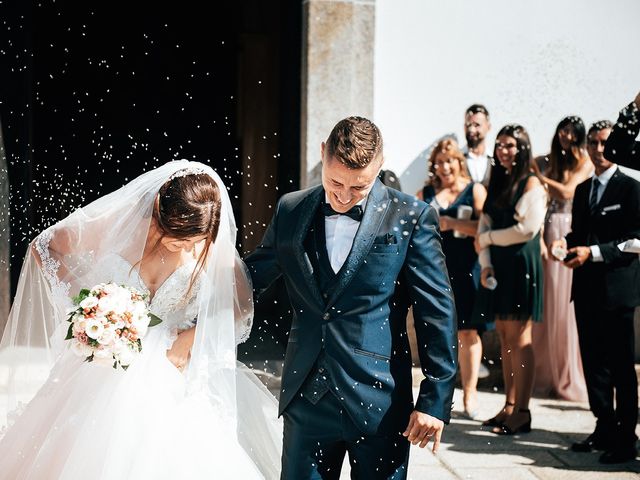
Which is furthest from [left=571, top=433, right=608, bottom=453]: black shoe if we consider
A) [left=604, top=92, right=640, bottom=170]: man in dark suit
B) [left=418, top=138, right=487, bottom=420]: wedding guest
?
[left=604, top=92, right=640, bottom=170]: man in dark suit

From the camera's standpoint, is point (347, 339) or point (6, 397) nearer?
point (347, 339)

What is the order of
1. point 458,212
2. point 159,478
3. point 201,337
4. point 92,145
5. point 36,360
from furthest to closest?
point 92,145 < point 458,212 < point 36,360 < point 201,337 < point 159,478

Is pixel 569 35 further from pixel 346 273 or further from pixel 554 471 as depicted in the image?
pixel 346 273

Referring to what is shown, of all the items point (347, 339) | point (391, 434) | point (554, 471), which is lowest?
point (554, 471)

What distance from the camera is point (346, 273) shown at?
2902mm

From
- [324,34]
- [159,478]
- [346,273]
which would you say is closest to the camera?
[346,273]

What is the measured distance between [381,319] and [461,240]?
321cm

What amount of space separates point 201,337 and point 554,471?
8.28 ft

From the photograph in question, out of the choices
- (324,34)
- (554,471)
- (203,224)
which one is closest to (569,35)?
(324,34)

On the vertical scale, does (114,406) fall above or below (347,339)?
below

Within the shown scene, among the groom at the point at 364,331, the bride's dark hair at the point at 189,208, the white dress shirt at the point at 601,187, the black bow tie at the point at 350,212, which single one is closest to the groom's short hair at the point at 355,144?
the groom at the point at 364,331

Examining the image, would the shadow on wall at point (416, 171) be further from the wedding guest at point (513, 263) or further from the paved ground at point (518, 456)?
the paved ground at point (518, 456)

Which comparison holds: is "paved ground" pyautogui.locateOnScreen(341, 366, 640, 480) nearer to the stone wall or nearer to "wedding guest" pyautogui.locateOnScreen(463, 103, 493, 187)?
"wedding guest" pyautogui.locateOnScreen(463, 103, 493, 187)

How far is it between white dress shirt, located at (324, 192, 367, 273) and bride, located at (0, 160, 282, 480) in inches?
18.0
